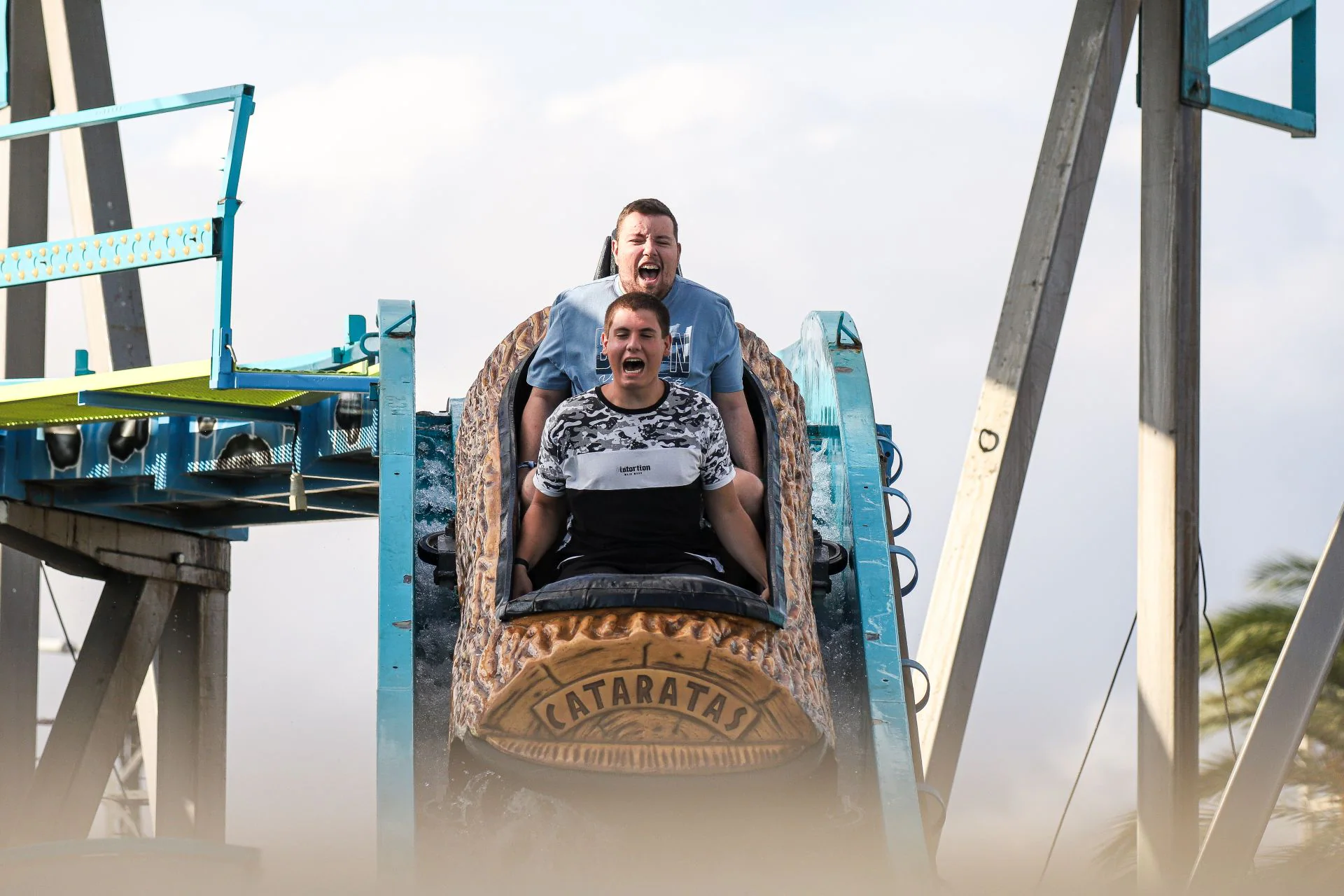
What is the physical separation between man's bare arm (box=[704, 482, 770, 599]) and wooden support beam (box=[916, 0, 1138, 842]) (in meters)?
2.02

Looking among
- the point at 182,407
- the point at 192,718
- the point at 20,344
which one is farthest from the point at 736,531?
the point at 192,718

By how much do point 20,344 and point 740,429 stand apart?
15.7 ft

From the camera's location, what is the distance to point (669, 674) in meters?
3.12

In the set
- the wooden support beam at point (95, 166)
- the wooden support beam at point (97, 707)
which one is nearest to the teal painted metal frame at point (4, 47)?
the wooden support beam at point (95, 166)

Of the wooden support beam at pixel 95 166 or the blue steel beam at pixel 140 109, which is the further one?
the wooden support beam at pixel 95 166

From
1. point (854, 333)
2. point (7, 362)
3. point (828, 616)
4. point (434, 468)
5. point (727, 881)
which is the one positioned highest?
point (7, 362)

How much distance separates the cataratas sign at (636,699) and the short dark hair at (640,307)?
2.29ft

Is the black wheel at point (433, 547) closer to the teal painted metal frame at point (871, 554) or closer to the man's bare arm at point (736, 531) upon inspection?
the man's bare arm at point (736, 531)

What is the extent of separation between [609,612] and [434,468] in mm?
1567

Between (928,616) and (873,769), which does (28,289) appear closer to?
(928,616)

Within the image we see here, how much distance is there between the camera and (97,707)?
27.5 feet

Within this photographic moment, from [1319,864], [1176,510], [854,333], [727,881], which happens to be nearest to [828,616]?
[854,333]

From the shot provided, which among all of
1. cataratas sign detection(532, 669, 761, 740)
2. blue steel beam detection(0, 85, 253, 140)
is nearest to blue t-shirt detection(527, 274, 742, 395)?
cataratas sign detection(532, 669, 761, 740)

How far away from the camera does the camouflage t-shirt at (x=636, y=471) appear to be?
3.23 metres
